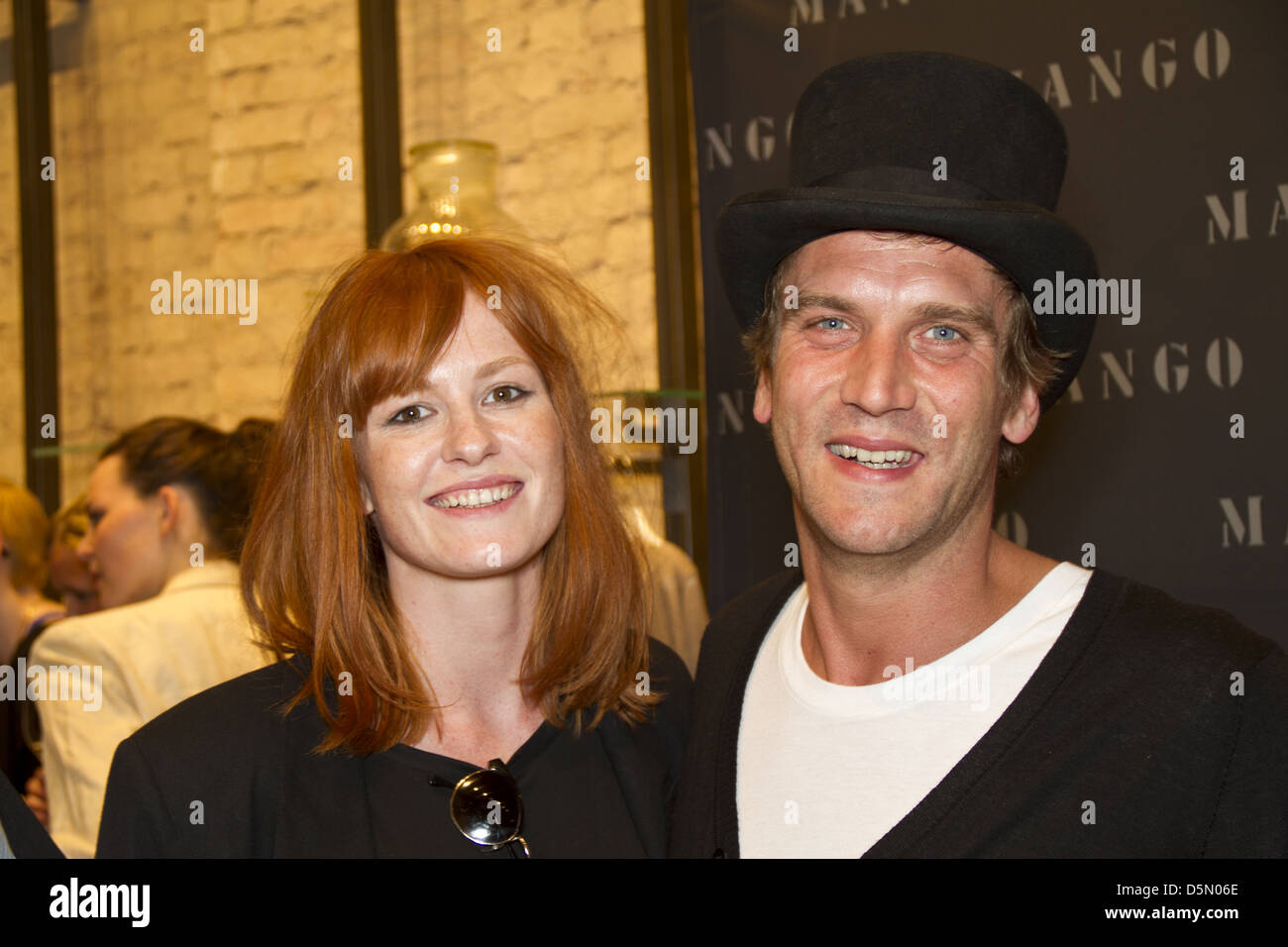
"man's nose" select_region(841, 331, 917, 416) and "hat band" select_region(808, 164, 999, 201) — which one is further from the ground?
"hat band" select_region(808, 164, 999, 201)

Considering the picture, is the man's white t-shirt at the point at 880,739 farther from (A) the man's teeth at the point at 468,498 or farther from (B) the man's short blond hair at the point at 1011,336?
(A) the man's teeth at the point at 468,498

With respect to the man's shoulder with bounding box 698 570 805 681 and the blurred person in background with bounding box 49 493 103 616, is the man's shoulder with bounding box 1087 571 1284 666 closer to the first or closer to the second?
the man's shoulder with bounding box 698 570 805 681

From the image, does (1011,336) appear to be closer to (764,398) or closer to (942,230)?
(942,230)

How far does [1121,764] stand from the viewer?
58.5 inches

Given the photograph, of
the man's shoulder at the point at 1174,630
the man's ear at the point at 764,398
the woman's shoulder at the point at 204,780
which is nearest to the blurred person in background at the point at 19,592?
the woman's shoulder at the point at 204,780

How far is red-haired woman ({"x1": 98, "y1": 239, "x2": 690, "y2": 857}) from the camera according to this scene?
1.70 metres

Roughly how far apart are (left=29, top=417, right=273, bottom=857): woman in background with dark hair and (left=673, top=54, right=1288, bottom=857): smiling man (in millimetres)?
948

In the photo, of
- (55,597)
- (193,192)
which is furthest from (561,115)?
(55,597)

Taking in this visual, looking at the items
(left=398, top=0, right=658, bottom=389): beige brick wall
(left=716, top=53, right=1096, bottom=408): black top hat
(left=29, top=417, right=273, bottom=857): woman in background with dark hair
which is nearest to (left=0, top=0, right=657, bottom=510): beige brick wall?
(left=398, top=0, right=658, bottom=389): beige brick wall

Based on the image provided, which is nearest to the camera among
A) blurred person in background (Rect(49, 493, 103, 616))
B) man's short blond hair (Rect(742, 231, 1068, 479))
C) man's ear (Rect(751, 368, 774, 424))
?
man's short blond hair (Rect(742, 231, 1068, 479))

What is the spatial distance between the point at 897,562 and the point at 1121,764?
0.40 metres

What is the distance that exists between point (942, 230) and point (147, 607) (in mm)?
1809

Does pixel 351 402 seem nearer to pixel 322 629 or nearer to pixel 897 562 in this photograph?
pixel 322 629
